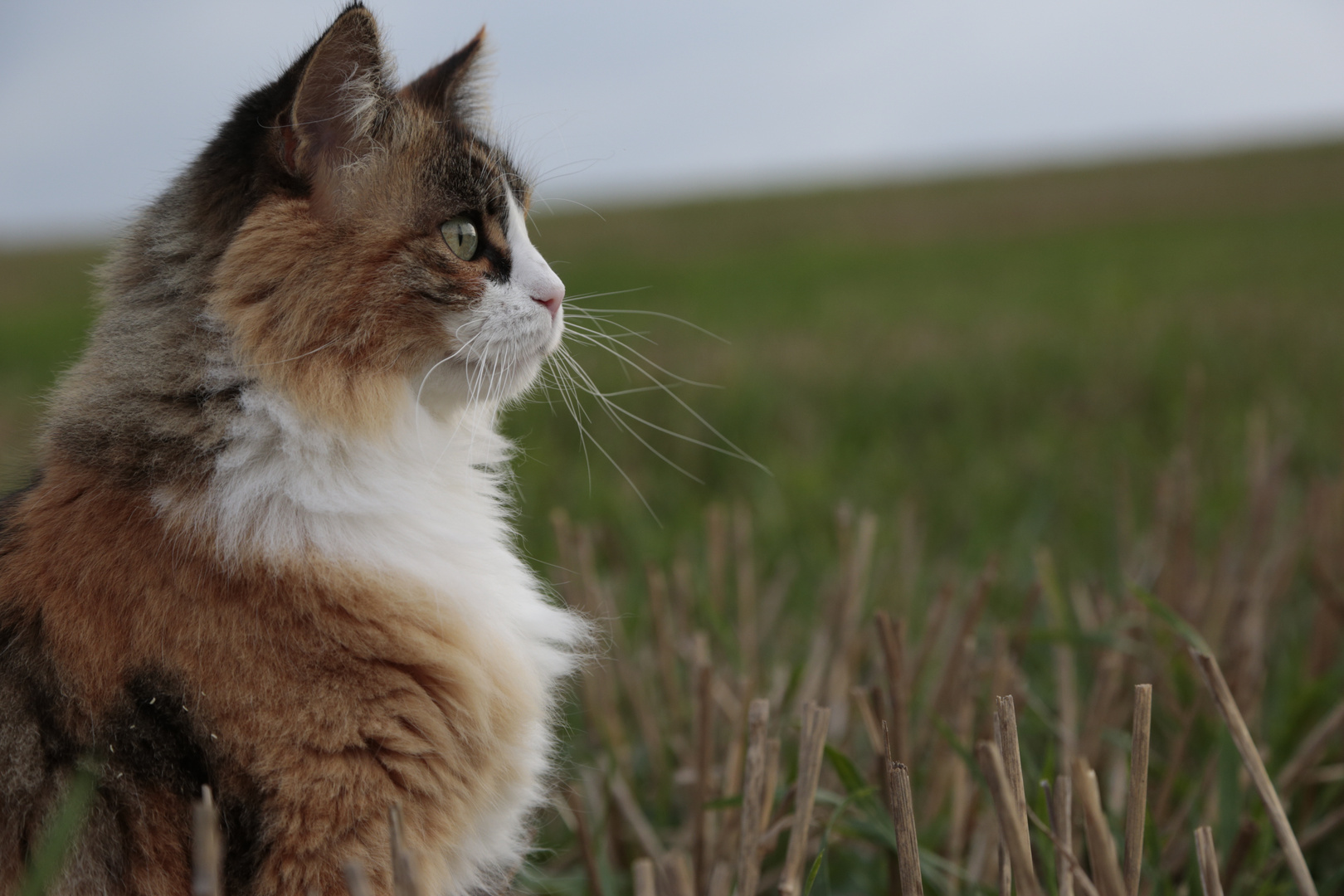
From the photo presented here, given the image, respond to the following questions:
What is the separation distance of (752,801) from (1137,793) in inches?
23.1

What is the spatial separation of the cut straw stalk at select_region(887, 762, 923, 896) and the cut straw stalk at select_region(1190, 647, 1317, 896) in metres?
0.61

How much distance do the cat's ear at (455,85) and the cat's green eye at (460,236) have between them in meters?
0.34

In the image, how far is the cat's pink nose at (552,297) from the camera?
179cm

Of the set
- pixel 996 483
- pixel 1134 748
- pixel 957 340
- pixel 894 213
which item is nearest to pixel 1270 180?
pixel 894 213

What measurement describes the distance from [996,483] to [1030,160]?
33.6 m

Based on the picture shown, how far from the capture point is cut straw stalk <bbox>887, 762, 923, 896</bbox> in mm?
1461

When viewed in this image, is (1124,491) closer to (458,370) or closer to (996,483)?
(996,483)

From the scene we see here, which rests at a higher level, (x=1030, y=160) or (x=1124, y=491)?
(x=1030, y=160)

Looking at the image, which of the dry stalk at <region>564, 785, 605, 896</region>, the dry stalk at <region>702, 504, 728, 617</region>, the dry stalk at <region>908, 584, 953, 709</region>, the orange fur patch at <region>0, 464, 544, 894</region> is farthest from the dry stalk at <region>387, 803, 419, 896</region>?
the dry stalk at <region>702, 504, 728, 617</region>

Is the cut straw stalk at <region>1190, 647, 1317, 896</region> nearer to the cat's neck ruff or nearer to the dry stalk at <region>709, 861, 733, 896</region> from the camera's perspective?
the dry stalk at <region>709, 861, 733, 896</region>

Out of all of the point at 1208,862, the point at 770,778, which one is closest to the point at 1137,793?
the point at 1208,862

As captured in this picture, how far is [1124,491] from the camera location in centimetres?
348

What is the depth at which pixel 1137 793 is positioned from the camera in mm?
1534

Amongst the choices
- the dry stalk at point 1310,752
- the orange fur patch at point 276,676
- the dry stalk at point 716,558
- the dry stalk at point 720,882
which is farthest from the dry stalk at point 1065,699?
the orange fur patch at point 276,676
